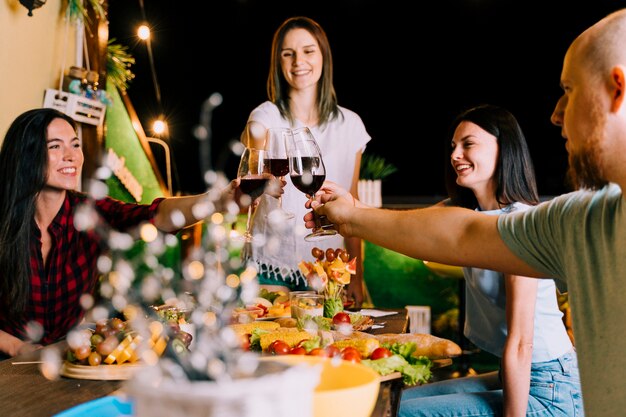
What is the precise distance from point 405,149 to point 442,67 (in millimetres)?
951

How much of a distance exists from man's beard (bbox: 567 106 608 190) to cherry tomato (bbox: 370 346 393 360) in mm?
641

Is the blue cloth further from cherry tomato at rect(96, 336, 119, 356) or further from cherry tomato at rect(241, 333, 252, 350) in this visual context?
cherry tomato at rect(96, 336, 119, 356)

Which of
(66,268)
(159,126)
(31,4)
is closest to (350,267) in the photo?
(66,268)

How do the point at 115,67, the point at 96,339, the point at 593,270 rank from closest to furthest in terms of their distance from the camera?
1. the point at 593,270
2. the point at 96,339
3. the point at 115,67

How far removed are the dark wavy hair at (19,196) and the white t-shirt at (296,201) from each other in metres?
0.94

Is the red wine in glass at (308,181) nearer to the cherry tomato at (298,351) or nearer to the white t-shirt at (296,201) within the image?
the cherry tomato at (298,351)

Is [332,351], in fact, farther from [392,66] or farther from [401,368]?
[392,66]

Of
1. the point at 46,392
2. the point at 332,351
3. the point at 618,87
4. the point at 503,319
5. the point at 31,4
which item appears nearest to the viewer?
the point at 618,87

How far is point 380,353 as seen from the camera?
171 centimetres

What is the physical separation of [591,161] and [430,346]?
88 centimetres

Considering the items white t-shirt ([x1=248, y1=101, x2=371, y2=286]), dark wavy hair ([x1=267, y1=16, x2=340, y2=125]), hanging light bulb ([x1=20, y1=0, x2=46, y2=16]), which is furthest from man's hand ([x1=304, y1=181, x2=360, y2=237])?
hanging light bulb ([x1=20, y1=0, x2=46, y2=16])

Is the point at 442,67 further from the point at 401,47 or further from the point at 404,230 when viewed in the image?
the point at 404,230

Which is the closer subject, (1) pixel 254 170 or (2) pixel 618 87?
(2) pixel 618 87

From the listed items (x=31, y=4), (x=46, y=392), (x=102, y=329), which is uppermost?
(x=31, y=4)
